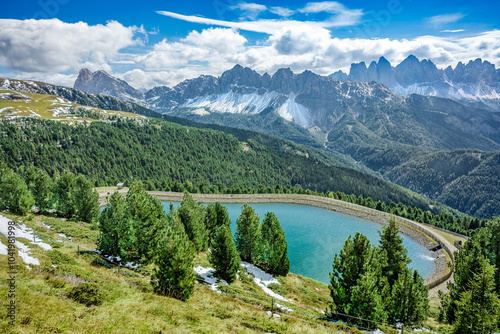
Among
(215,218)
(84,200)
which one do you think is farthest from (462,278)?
(84,200)

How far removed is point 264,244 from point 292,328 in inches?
913

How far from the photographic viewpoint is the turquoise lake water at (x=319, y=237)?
174ft

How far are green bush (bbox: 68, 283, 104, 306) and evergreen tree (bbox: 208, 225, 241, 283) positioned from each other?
1625 centimetres

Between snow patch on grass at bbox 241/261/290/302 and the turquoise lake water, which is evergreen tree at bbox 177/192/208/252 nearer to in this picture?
snow patch on grass at bbox 241/261/290/302

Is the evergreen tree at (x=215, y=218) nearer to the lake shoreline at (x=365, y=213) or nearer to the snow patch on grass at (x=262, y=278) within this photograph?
the snow patch on grass at (x=262, y=278)

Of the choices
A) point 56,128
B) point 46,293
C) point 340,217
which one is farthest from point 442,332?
point 56,128

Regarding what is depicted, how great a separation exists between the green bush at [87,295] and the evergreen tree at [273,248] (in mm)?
26375

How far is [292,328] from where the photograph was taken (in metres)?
17.1

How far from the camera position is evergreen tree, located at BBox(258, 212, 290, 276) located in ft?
125

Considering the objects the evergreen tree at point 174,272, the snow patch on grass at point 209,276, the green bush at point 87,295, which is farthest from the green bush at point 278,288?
the green bush at point 87,295

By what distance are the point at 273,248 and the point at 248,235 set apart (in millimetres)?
5232

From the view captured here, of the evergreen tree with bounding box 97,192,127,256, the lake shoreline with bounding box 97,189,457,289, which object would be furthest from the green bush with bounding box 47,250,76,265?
the lake shoreline with bounding box 97,189,457,289

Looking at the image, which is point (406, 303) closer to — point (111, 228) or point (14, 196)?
point (111, 228)

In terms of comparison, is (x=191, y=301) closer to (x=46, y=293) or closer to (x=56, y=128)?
(x=46, y=293)
